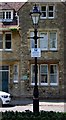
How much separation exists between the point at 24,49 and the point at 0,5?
17.5 feet

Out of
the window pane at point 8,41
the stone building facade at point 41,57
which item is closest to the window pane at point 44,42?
the stone building facade at point 41,57

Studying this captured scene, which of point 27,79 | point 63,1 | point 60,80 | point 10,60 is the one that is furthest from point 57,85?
point 63,1

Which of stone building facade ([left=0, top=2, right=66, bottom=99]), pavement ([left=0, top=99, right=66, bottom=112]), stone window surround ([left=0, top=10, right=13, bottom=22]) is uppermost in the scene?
stone window surround ([left=0, top=10, right=13, bottom=22])

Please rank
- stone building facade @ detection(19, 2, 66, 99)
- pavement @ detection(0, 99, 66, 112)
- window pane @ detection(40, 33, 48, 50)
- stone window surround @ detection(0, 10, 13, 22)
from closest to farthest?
pavement @ detection(0, 99, 66, 112)
stone building facade @ detection(19, 2, 66, 99)
window pane @ detection(40, 33, 48, 50)
stone window surround @ detection(0, 10, 13, 22)

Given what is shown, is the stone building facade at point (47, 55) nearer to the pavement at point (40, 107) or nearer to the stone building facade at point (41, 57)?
the stone building facade at point (41, 57)

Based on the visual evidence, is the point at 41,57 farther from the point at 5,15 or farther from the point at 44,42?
the point at 5,15

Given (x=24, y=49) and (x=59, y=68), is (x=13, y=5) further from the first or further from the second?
(x=59, y=68)

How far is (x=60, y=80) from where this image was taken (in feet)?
103

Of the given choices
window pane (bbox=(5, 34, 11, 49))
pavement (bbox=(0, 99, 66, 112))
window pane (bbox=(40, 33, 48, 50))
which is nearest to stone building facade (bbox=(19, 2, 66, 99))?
window pane (bbox=(40, 33, 48, 50))

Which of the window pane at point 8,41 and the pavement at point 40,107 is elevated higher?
the window pane at point 8,41

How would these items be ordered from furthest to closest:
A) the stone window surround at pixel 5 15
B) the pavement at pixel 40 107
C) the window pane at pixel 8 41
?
the stone window surround at pixel 5 15 → the window pane at pixel 8 41 → the pavement at pixel 40 107

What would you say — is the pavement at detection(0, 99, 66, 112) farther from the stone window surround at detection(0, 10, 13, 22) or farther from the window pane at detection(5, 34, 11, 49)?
the stone window surround at detection(0, 10, 13, 22)

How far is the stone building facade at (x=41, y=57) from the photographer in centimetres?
3141

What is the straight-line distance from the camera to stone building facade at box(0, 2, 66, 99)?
103ft
